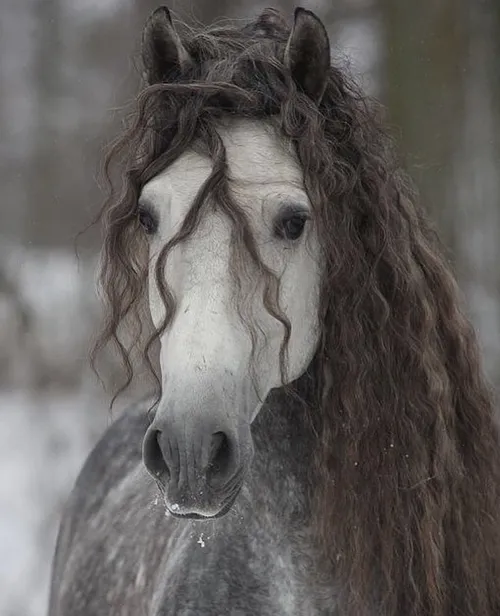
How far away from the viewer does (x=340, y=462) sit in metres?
1.92

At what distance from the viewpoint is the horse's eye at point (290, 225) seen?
5.76 feet

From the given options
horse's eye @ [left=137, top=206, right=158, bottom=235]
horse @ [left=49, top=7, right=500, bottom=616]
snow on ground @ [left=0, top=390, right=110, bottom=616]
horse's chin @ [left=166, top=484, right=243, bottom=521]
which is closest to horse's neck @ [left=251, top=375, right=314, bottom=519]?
horse @ [left=49, top=7, right=500, bottom=616]

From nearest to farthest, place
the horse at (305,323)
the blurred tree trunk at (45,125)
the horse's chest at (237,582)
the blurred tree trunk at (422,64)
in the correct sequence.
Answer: the horse at (305,323) < the horse's chest at (237,582) < the blurred tree trunk at (422,64) < the blurred tree trunk at (45,125)

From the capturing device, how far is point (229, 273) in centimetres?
171

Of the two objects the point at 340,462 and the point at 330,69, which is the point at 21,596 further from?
the point at 330,69

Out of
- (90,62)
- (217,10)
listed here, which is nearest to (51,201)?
(90,62)

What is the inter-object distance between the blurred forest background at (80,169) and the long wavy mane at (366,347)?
1.19m

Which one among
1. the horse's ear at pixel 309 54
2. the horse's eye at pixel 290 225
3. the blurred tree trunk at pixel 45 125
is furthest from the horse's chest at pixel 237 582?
the blurred tree trunk at pixel 45 125

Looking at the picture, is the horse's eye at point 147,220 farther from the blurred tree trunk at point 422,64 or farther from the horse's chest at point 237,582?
the blurred tree trunk at point 422,64

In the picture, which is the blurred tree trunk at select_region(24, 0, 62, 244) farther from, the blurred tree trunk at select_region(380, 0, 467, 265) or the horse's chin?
the horse's chin

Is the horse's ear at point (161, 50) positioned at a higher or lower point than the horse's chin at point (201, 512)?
higher

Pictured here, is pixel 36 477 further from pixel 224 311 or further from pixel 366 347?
pixel 224 311

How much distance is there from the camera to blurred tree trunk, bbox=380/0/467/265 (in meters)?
4.58

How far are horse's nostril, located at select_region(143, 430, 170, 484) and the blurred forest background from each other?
61.8 inches
